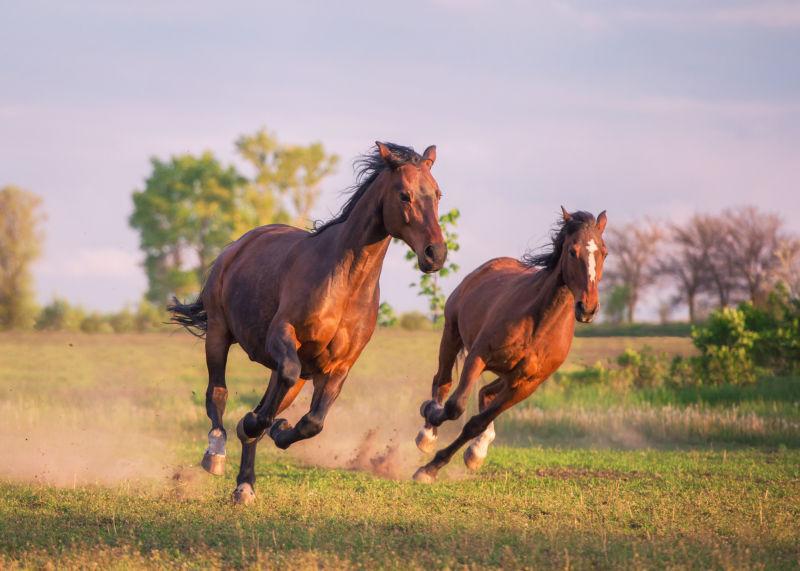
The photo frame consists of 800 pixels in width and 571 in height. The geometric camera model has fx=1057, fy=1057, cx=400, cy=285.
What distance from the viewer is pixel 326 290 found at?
9.05m

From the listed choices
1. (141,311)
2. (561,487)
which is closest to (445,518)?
(561,487)

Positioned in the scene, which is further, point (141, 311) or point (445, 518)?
point (141, 311)

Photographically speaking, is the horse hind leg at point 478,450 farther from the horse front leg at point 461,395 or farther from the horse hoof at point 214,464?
Result: the horse hoof at point 214,464

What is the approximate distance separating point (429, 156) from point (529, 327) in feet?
8.84

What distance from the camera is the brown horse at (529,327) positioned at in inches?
414

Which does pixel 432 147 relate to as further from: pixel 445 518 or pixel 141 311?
pixel 141 311

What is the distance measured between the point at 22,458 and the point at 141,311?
28.7 metres

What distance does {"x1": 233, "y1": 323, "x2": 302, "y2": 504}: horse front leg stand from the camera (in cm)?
878

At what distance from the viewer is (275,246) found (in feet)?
33.6

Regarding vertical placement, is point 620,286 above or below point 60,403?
above

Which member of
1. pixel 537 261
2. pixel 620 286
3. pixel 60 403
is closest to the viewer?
pixel 537 261

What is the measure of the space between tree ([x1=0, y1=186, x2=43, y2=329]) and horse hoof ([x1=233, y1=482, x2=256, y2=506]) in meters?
→ 18.0

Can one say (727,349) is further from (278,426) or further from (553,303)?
(278,426)

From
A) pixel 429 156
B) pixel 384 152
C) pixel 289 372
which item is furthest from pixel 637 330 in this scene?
pixel 289 372
